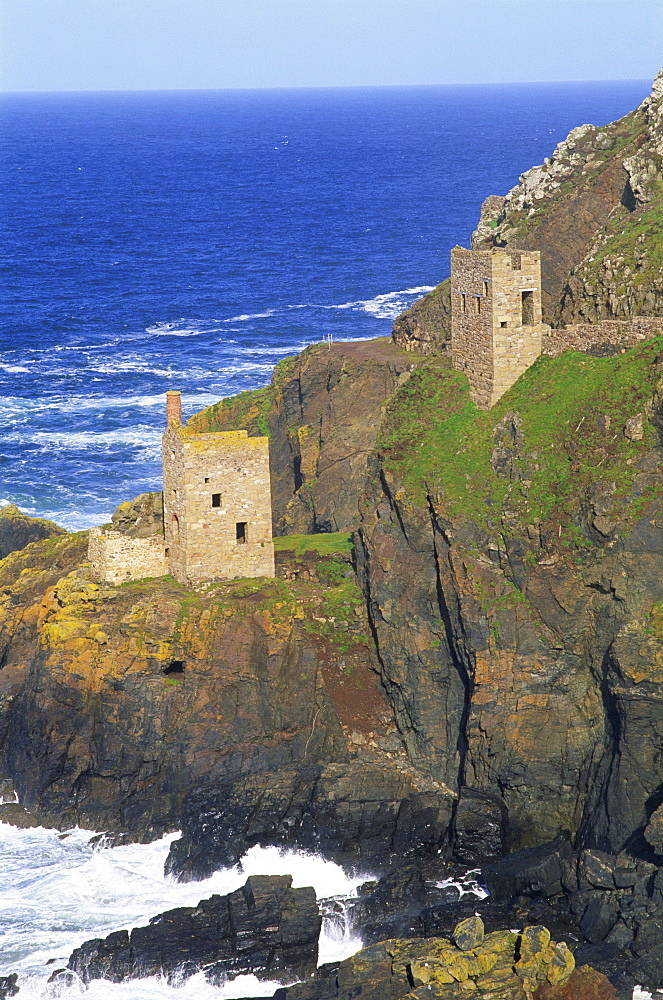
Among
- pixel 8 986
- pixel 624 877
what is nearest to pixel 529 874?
pixel 624 877

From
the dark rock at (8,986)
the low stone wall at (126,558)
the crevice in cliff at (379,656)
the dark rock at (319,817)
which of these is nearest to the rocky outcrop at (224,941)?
the dark rock at (8,986)

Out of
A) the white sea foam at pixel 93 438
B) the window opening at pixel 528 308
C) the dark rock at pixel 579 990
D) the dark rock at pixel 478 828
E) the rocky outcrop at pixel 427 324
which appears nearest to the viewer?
the dark rock at pixel 579 990

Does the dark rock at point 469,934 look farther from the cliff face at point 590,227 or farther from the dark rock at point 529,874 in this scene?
the cliff face at point 590,227

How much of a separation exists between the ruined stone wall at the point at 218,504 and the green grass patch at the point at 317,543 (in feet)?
13.5

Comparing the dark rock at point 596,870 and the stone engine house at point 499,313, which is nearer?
the dark rock at point 596,870

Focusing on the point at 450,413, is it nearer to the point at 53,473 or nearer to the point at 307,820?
the point at 307,820

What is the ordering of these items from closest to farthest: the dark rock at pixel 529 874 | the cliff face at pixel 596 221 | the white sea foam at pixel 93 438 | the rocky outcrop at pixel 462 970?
the rocky outcrop at pixel 462 970 < the dark rock at pixel 529 874 < the cliff face at pixel 596 221 < the white sea foam at pixel 93 438

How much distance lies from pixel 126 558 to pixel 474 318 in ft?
60.7

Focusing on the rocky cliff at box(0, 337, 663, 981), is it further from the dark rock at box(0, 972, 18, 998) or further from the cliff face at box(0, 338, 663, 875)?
the dark rock at box(0, 972, 18, 998)

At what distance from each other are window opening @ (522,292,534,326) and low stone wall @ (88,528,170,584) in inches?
734

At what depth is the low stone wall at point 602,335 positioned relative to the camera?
66438 millimetres

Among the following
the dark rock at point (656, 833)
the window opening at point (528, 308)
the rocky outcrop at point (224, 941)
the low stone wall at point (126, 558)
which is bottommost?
the rocky outcrop at point (224, 941)

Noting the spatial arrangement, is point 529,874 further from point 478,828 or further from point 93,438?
point 93,438

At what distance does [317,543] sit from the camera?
73.3m
